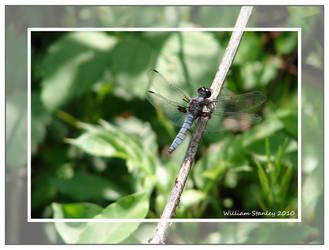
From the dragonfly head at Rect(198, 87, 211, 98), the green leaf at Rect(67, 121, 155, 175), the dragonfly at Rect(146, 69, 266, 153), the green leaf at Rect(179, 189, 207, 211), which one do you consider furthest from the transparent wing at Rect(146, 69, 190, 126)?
the green leaf at Rect(179, 189, 207, 211)

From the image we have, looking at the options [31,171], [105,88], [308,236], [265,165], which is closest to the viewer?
[308,236]

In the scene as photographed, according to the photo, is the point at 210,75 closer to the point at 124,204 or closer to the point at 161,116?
the point at 161,116

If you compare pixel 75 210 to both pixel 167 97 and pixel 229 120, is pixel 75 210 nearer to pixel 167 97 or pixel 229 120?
pixel 167 97

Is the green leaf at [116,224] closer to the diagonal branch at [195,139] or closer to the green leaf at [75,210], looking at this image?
the green leaf at [75,210]

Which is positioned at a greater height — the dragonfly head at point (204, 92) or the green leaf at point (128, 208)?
the dragonfly head at point (204, 92)

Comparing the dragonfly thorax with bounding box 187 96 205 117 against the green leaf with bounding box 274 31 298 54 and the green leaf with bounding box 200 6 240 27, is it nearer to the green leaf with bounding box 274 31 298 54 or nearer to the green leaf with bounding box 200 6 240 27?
the green leaf with bounding box 200 6 240 27

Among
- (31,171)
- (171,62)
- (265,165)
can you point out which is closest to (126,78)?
(171,62)

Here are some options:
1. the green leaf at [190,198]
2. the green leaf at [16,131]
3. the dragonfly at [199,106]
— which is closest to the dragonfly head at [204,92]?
the dragonfly at [199,106]
